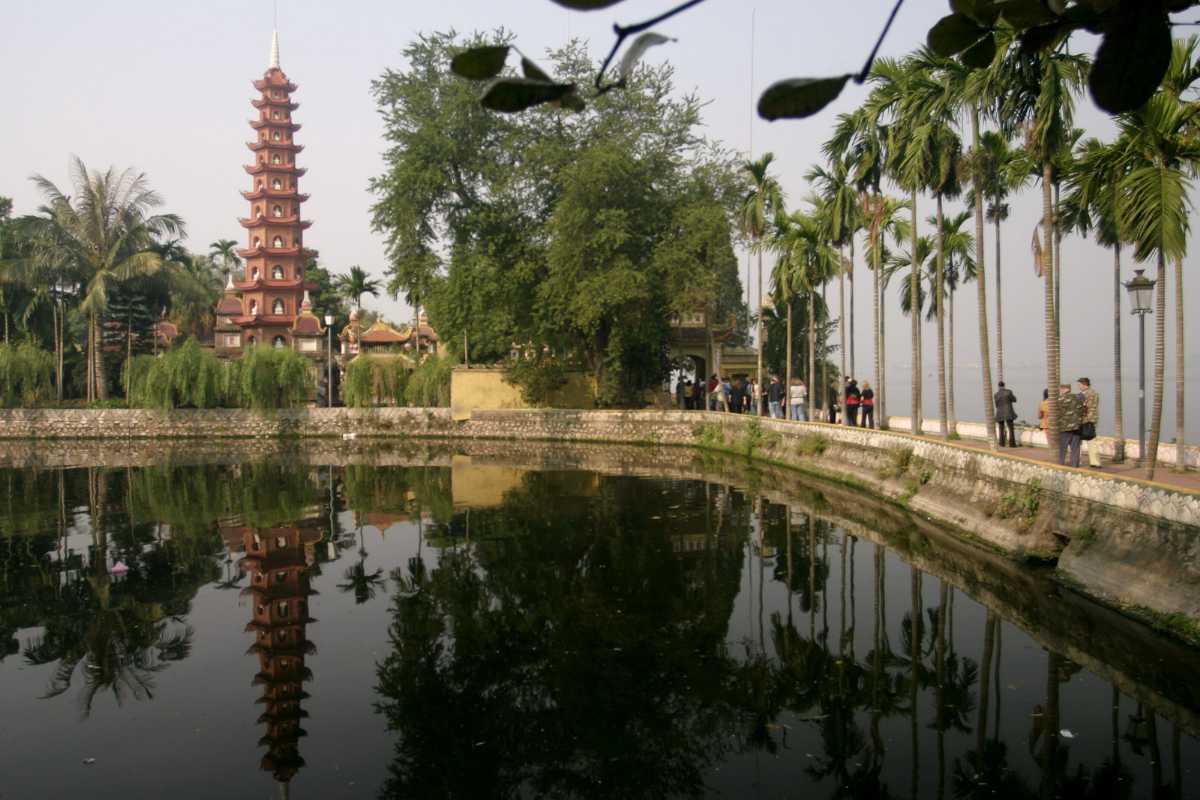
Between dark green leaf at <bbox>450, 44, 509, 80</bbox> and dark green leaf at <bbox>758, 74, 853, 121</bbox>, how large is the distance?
16.9 inches

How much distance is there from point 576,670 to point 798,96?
22.4ft

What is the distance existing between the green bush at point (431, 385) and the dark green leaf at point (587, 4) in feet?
111

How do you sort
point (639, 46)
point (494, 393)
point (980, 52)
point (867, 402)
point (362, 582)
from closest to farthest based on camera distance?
1. point (639, 46)
2. point (980, 52)
3. point (362, 582)
4. point (867, 402)
5. point (494, 393)

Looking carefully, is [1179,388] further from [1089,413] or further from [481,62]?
[481,62]

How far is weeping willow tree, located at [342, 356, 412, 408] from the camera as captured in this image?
116 feet

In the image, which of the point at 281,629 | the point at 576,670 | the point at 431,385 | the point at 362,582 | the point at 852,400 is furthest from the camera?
the point at 431,385

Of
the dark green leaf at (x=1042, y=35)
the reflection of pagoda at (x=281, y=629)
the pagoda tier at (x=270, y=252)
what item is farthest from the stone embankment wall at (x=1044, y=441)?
the pagoda tier at (x=270, y=252)

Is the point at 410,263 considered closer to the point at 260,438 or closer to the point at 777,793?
the point at 260,438

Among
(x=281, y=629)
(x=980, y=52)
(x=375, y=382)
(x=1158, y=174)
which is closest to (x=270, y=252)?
(x=375, y=382)

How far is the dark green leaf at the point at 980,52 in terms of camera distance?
1.77m

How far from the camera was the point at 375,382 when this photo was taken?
36000 millimetres

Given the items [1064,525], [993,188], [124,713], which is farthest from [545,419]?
[124,713]

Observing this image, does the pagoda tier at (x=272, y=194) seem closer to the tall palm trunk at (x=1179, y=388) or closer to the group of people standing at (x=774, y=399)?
the group of people standing at (x=774, y=399)

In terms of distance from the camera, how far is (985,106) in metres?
12.7
